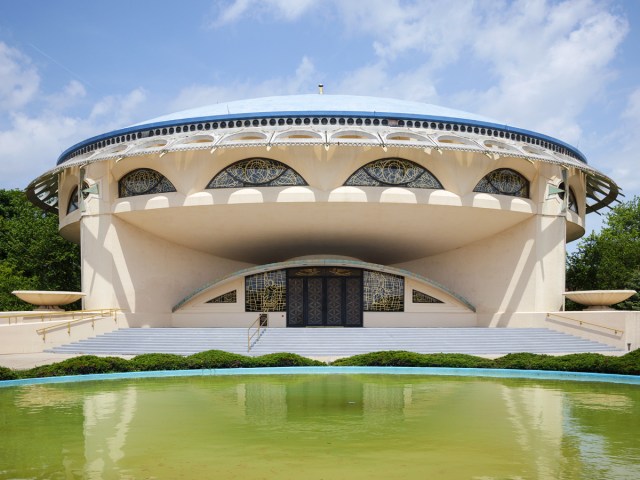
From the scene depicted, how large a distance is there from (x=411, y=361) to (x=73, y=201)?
63.5 ft

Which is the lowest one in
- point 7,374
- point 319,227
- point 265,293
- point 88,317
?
point 7,374

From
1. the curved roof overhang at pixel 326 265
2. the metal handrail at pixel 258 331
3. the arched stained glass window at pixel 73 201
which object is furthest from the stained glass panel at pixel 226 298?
the arched stained glass window at pixel 73 201

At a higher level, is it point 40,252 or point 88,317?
point 40,252

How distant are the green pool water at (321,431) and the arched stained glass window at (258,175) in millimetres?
11489

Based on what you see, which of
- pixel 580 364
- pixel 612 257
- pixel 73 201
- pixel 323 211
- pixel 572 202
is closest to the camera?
pixel 580 364

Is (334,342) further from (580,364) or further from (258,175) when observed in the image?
(580,364)

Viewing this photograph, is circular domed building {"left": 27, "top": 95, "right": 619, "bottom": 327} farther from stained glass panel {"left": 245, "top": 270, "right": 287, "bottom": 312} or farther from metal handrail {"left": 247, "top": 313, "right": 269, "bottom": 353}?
metal handrail {"left": 247, "top": 313, "right": 269, "bottom": 353}

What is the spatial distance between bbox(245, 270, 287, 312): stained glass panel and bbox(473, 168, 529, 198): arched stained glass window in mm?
9490

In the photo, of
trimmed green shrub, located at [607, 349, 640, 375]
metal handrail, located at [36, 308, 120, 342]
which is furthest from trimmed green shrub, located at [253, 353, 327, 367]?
metal handrail, located at [36, 308, 120, 342]

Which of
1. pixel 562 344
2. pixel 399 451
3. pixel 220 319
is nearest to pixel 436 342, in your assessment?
pixel 562 344

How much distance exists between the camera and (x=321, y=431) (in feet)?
29.4

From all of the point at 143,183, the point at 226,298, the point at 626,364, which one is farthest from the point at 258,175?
the point at 626,364

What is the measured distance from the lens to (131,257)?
2639cm

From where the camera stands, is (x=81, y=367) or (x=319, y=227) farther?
(x=319, y=227)
